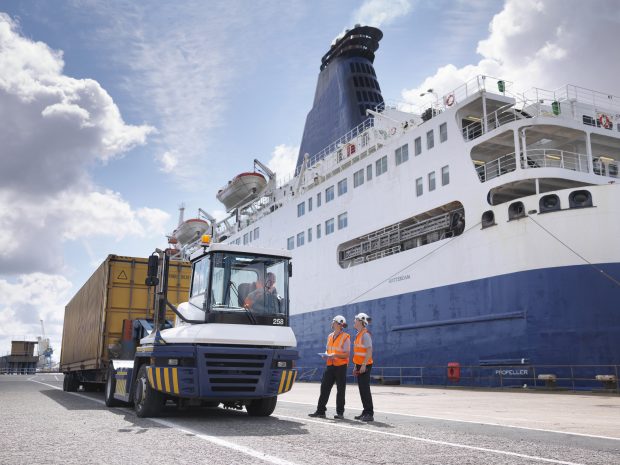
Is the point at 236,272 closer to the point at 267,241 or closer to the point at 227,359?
the point at 227,359

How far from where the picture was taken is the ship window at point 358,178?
965 inches

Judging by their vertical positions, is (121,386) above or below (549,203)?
below

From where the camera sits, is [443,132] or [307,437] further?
Result: [443,132]

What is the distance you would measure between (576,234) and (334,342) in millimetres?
9955

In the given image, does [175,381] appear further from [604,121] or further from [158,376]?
[604,121]

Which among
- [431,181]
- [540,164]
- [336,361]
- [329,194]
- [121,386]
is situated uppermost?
[329,194]

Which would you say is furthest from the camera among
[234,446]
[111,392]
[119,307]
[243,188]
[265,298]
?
[243,188]

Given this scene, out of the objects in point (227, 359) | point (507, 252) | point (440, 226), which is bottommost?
point (227, 359)

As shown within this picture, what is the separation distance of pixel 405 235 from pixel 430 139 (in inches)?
145

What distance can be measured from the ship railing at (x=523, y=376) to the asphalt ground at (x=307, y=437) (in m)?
5.29

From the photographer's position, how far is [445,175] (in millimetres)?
19812

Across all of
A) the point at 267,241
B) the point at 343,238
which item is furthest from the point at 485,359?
the point at 267,241

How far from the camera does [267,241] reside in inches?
1268

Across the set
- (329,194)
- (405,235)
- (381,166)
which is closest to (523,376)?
(405,235)
